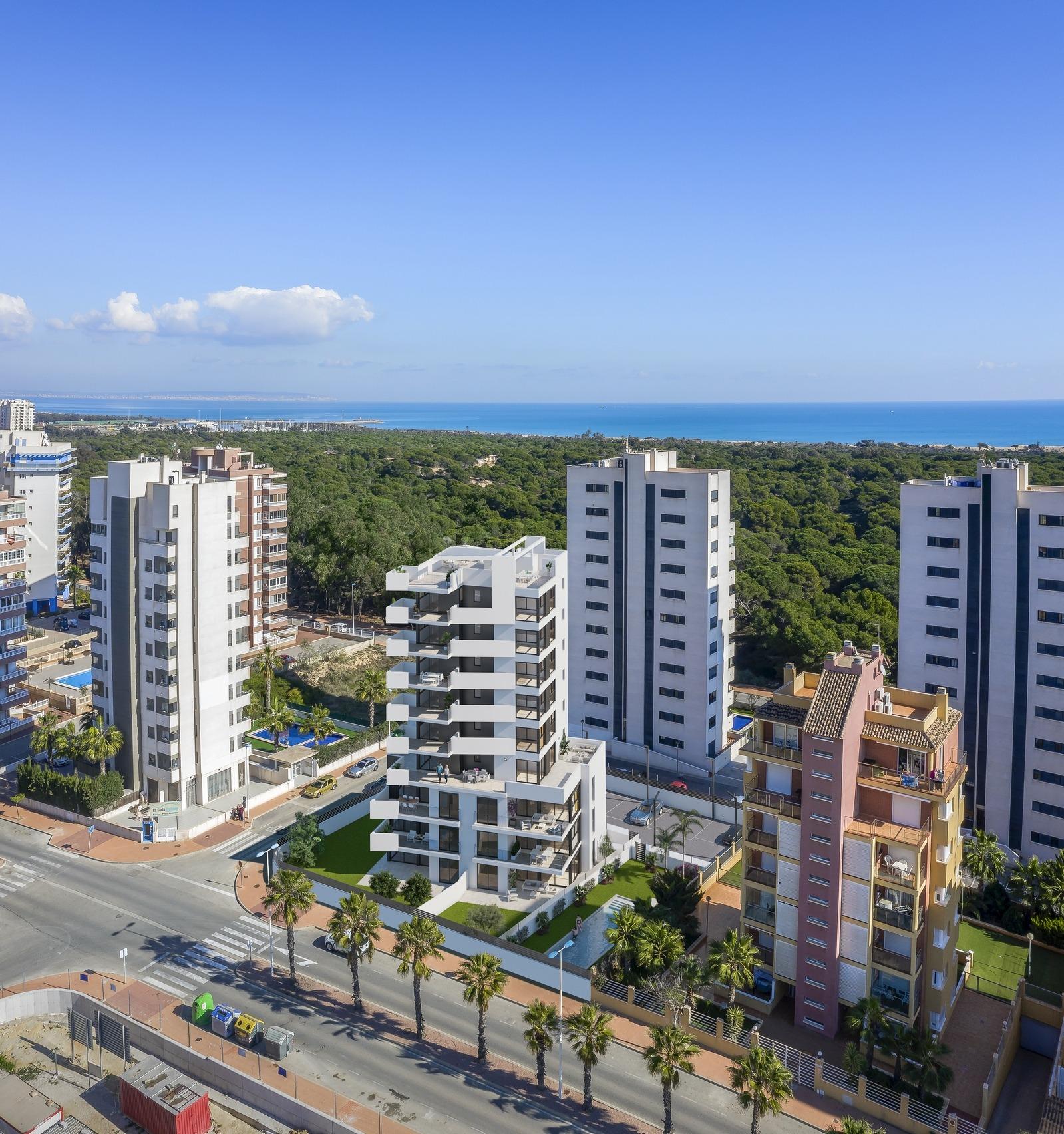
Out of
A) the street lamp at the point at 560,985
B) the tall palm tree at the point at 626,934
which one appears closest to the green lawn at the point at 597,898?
the street lamp at the point at 560,985

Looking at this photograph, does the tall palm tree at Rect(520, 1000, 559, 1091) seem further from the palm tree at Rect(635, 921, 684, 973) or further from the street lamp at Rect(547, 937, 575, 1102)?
the palm tree at Rect(635, 921, 684, 973)

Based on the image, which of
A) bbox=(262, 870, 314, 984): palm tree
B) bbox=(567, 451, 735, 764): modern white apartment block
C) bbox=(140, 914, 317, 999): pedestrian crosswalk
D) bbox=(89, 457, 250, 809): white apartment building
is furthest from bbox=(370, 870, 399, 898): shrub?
bbox=(567, 451, 735, 764): modern white apartment block

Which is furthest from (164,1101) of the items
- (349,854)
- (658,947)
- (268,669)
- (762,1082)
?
(268,669)

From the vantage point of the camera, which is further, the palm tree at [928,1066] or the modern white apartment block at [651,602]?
the modern white apartment block at [651,602]

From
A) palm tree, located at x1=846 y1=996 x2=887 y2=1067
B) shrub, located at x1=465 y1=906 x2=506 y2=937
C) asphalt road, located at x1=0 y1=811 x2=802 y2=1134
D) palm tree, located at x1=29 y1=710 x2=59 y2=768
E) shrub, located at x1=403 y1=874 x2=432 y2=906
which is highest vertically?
palm tree, located at x1=29 y1=710 x2=59 y2=768

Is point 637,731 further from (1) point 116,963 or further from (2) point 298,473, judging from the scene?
(2) point 298,473

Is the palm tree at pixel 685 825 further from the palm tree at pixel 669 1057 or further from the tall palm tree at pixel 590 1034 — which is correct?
the palm tree at pixel 669 1057

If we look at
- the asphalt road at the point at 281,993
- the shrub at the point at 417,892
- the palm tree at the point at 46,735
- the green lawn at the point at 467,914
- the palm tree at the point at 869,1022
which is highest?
the palm tree at the point at 46,735
